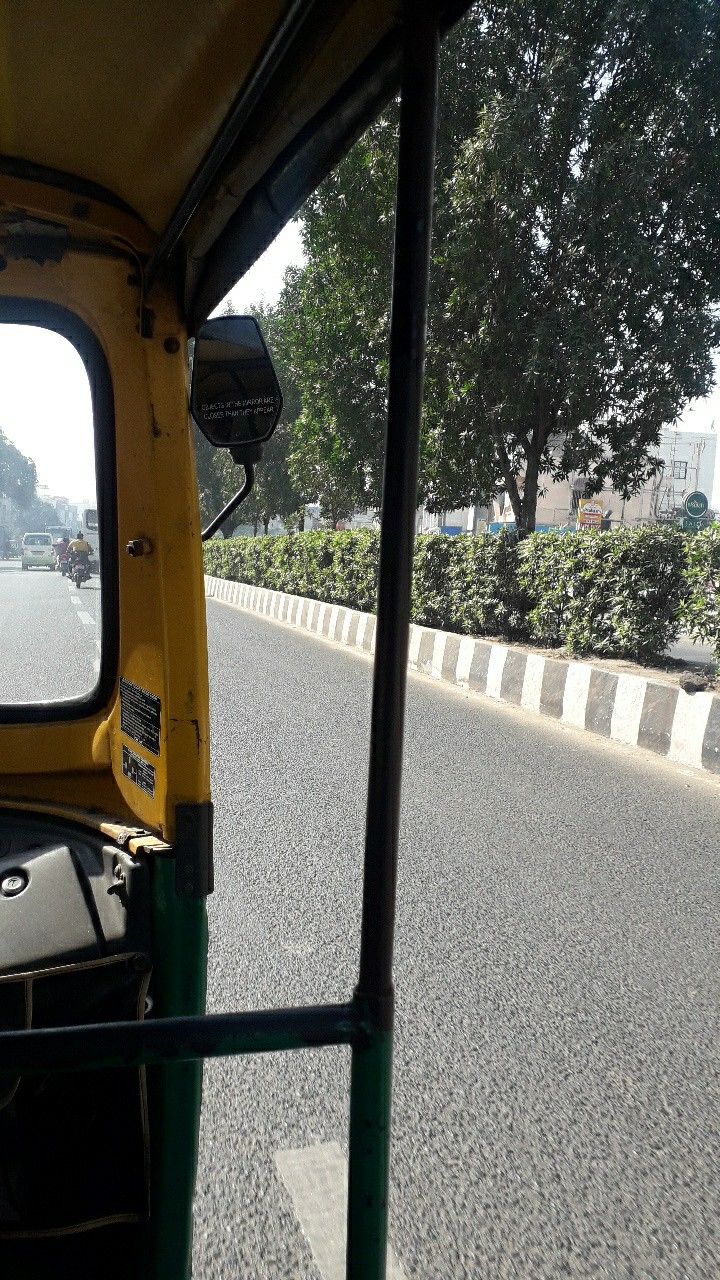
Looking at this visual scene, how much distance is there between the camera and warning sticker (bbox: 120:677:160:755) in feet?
5.71

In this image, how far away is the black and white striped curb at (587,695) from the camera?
7.04 metres

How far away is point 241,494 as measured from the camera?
1586mm

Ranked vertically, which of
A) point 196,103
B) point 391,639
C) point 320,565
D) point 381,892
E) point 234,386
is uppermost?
point 196,103

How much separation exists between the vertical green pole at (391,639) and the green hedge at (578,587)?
7472 millimetres

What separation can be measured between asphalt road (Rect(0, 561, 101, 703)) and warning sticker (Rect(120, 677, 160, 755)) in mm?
102

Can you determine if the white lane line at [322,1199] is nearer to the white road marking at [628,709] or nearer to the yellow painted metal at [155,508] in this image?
the yellow painted metal at [155,508]

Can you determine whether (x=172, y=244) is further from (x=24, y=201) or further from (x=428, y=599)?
(x=428, y=599)

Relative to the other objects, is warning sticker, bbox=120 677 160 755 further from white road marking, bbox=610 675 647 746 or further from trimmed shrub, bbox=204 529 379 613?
trimmed shrub, bbox=204 529 379 613

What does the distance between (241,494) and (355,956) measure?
2.49 m

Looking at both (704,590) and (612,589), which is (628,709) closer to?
(704,590)

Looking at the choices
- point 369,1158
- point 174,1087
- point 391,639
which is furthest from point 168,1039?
point 174,1087

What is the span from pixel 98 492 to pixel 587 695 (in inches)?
270

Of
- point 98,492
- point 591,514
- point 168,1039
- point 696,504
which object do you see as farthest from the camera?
point 591,514

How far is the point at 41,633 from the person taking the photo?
2.54 metres
